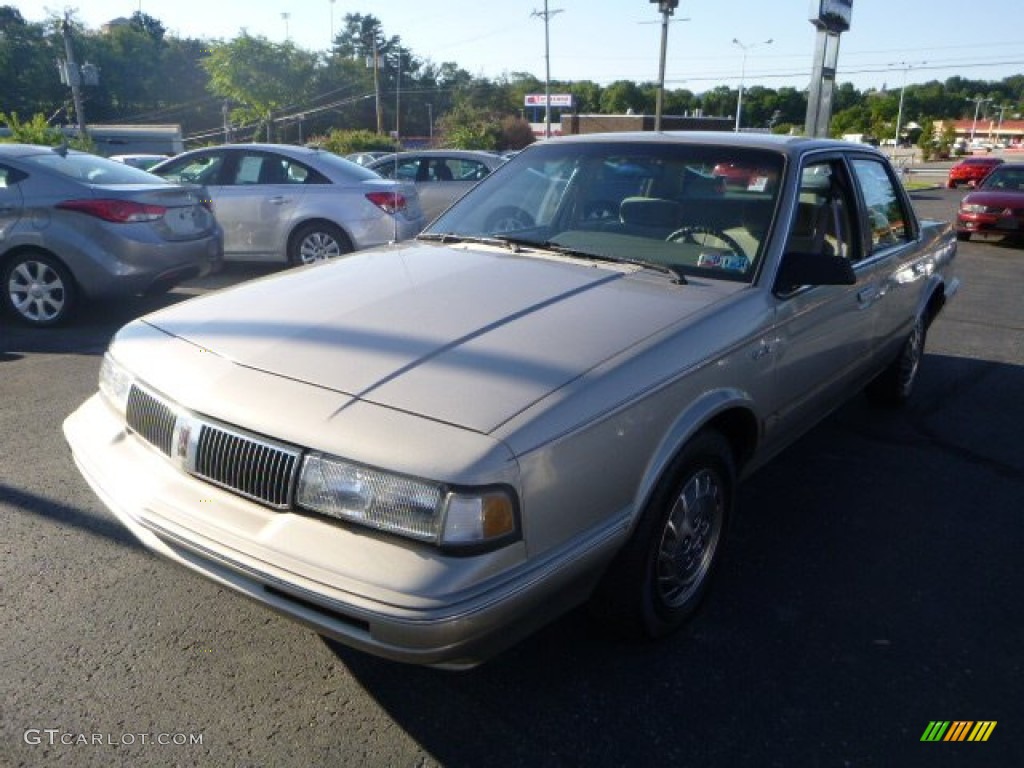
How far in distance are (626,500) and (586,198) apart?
6.17 ft

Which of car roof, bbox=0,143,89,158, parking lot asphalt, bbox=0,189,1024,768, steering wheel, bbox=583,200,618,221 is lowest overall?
parking lot asphalt, bbox=0,189,1024,768

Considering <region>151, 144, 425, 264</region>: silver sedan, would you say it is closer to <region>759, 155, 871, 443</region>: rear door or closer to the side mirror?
<region>759, 155, 871, 443</region>: rear door

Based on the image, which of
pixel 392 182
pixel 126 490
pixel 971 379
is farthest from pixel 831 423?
pixel 392 182

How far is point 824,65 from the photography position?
14.8 m

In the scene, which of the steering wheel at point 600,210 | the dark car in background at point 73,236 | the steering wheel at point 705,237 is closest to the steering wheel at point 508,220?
the steering wheel at point 600,210

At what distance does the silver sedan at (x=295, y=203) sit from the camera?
8977 mm

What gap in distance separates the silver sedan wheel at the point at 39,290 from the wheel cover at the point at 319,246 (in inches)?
113

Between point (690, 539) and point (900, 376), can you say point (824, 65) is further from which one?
point (690, 539)

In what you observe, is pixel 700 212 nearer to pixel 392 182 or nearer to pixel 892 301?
pixel 892 301

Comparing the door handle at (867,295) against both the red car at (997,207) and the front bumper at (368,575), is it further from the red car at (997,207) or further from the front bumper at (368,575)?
the red car at (997,207)

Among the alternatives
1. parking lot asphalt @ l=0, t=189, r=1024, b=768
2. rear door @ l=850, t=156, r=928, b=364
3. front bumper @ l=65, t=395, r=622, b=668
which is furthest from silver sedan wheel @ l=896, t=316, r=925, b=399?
front bumper @ l=65, t=395, r=622, b=668

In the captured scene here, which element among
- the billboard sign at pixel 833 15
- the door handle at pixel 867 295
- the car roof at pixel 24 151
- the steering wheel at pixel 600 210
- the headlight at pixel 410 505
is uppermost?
the billboard sign at pixel 833 15

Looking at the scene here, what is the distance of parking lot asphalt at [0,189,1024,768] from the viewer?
233 cm

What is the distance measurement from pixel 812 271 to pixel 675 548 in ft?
3.83
